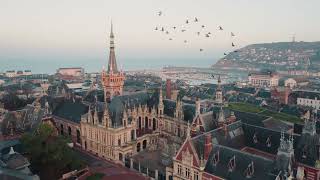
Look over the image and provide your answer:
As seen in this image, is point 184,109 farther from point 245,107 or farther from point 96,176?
point 245,107

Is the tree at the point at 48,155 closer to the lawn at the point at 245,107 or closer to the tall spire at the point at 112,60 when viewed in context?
the tall spire at the point at 112,60

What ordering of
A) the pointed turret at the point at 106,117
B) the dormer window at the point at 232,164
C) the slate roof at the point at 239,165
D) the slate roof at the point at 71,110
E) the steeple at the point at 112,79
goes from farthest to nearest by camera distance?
the steeple at the point at 112,79 < the slate roof at the point at 71,110 < the pointed turret at the point at 106,117 < the dormer window at the point at 232,164 < the slate roof at the point at 239,165

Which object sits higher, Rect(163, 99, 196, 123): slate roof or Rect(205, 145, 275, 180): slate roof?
Rect(163, 99, 196, 123): slate roof

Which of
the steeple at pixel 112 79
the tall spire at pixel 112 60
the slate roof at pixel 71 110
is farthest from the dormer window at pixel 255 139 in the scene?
the tall spire at pixel 112 60

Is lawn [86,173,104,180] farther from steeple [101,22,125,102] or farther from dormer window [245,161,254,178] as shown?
steeple [101,22,125,102]

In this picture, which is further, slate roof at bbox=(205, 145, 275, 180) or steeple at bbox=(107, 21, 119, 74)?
steeple at bbox=(107, 21, 119, 74)

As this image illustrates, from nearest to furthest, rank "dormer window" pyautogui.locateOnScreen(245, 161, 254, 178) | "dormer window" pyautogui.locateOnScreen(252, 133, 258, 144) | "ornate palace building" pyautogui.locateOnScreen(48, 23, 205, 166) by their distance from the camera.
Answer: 1. "dormer window" pyautogui.locateOnScreen(245, 161, 254, 178)
2. "dormer window" pyautogui.locateOnScreen(252, 133, 258, 144)
3. "ornate palace building" pyautogui.locateOnScreen(48, 23, 205, 166)

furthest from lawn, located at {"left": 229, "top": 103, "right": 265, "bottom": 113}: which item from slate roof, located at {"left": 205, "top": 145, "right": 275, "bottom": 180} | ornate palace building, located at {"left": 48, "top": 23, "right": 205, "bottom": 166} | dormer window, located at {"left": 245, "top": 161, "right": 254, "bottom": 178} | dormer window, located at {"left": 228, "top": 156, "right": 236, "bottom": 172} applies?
dormer window, located at {"left": 245, "top": 161, "right": 254, "bottom": 178}

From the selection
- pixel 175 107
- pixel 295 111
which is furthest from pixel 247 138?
pixel 295 111

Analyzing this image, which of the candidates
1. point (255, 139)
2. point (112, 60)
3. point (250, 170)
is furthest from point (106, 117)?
point (250, 170)
